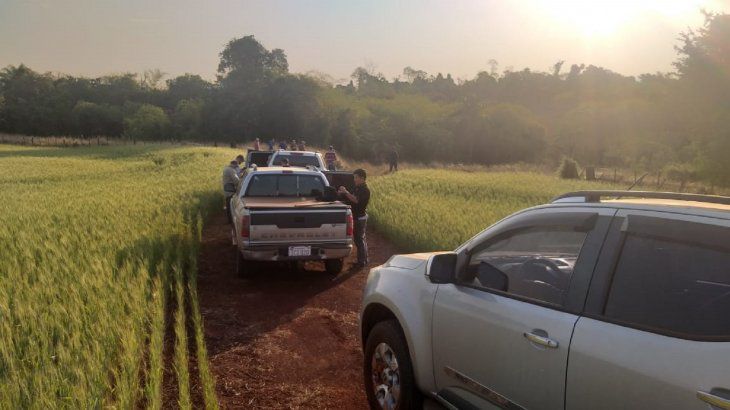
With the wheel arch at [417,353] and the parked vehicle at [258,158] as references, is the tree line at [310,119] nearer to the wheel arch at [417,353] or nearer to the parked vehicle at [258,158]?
the parked vehicle at [258,158]

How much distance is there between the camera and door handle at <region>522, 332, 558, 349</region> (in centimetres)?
275

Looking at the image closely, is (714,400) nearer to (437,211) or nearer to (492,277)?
(492,277)

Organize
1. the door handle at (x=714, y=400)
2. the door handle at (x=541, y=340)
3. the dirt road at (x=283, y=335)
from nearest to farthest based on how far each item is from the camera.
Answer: the door handle at (x=714, y=400), the door handle at (x=541, y=340), the dirt road at (x=283, y=335)

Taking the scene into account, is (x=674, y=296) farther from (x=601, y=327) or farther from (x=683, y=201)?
(x=683, y=201)

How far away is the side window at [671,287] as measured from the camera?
7.54ft

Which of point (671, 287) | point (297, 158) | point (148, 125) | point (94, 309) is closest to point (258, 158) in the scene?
point (297, 158)

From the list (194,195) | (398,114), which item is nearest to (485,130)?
(398,114)

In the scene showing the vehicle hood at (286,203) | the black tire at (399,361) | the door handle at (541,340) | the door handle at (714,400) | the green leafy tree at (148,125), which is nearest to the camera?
the door handle at (714,400)

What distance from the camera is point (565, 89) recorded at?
11769 centimetres

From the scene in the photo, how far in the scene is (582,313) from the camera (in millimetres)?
2701

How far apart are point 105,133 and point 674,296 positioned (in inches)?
3738

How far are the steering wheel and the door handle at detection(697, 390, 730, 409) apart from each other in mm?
1121

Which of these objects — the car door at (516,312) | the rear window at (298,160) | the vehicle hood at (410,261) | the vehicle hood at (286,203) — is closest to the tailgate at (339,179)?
the rear window at (298,160)

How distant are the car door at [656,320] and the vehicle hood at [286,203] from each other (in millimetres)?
6427
